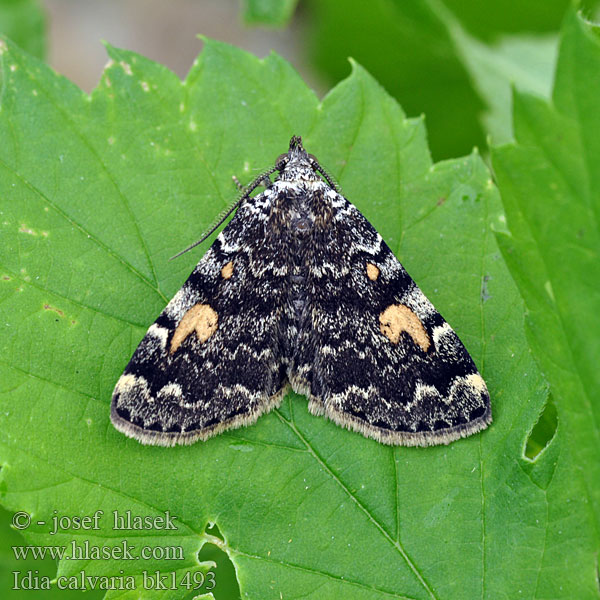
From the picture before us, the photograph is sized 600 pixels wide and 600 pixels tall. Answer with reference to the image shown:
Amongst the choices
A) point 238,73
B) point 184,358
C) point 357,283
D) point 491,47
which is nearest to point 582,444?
point 357,283

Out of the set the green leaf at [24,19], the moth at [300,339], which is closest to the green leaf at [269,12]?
the moth at [300,339]

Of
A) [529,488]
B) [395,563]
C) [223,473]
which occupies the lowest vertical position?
[395,563]

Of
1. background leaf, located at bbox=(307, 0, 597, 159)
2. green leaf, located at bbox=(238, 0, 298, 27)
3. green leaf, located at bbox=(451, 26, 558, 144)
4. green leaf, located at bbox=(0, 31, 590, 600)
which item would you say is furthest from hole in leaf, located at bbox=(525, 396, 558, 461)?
green leaf, located at bbox=(238, 0, 298, 27)

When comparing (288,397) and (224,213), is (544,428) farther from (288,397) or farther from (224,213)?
(224,213)

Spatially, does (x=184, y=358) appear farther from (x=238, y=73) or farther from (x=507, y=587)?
(x=507, y=587)

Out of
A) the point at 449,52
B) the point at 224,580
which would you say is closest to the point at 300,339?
the point at 224,580

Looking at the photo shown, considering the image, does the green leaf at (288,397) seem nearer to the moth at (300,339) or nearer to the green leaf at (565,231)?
the moth at (300,339)

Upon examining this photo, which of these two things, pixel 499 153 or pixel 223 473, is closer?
pixel 499 153

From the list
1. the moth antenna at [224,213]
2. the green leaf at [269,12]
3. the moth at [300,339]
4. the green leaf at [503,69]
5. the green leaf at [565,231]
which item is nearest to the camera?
the green leaf at [565,231]
